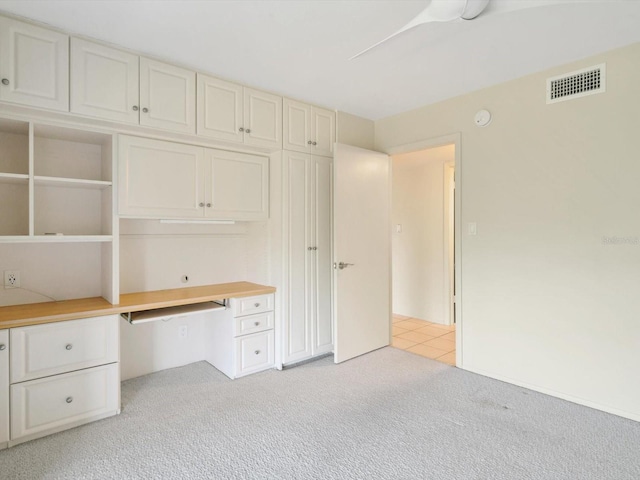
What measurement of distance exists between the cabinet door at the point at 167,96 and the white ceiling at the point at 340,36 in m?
0.09

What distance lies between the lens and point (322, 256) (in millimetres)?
3459

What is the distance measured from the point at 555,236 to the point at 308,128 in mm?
2227

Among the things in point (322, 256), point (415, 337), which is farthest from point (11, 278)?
point (415, 337)

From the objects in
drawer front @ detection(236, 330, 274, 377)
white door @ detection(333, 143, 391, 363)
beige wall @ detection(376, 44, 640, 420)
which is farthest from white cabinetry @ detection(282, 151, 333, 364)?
beige wall @ detection(376, 44, 640, 420)

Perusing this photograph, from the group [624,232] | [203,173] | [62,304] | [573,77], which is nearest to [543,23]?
[573,77]

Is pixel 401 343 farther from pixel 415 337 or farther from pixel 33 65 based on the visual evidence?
pixel 33 65

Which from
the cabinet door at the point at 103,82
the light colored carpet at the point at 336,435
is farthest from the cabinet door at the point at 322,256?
the cabinet door at the point at 103,82

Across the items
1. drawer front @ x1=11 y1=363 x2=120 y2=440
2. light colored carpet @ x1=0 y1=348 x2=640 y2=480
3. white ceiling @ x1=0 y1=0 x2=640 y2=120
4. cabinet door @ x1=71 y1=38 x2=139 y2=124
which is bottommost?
light colored carpet @ x1=0 y1=348 x2=640 y2=480

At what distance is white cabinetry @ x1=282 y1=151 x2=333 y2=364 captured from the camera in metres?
3.18

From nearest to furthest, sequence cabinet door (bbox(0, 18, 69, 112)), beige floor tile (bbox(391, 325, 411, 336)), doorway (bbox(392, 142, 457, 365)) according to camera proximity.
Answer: cabinet door (bbox(0, 18, 69, 112)) < beige floor tile (bbox(391, 325, 411, 336)) < doorway (bbox(392, 142, 457, 365))

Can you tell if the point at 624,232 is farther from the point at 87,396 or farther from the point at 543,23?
the point at 87,396

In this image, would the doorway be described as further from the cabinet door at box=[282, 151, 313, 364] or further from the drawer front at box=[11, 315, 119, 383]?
the drawer front at box=[11, 315, 119, 383]

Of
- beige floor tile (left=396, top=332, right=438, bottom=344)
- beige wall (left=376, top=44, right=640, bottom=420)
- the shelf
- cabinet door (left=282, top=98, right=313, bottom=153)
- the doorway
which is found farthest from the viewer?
the doorway

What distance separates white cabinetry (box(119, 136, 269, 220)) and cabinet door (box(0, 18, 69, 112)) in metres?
0.45
